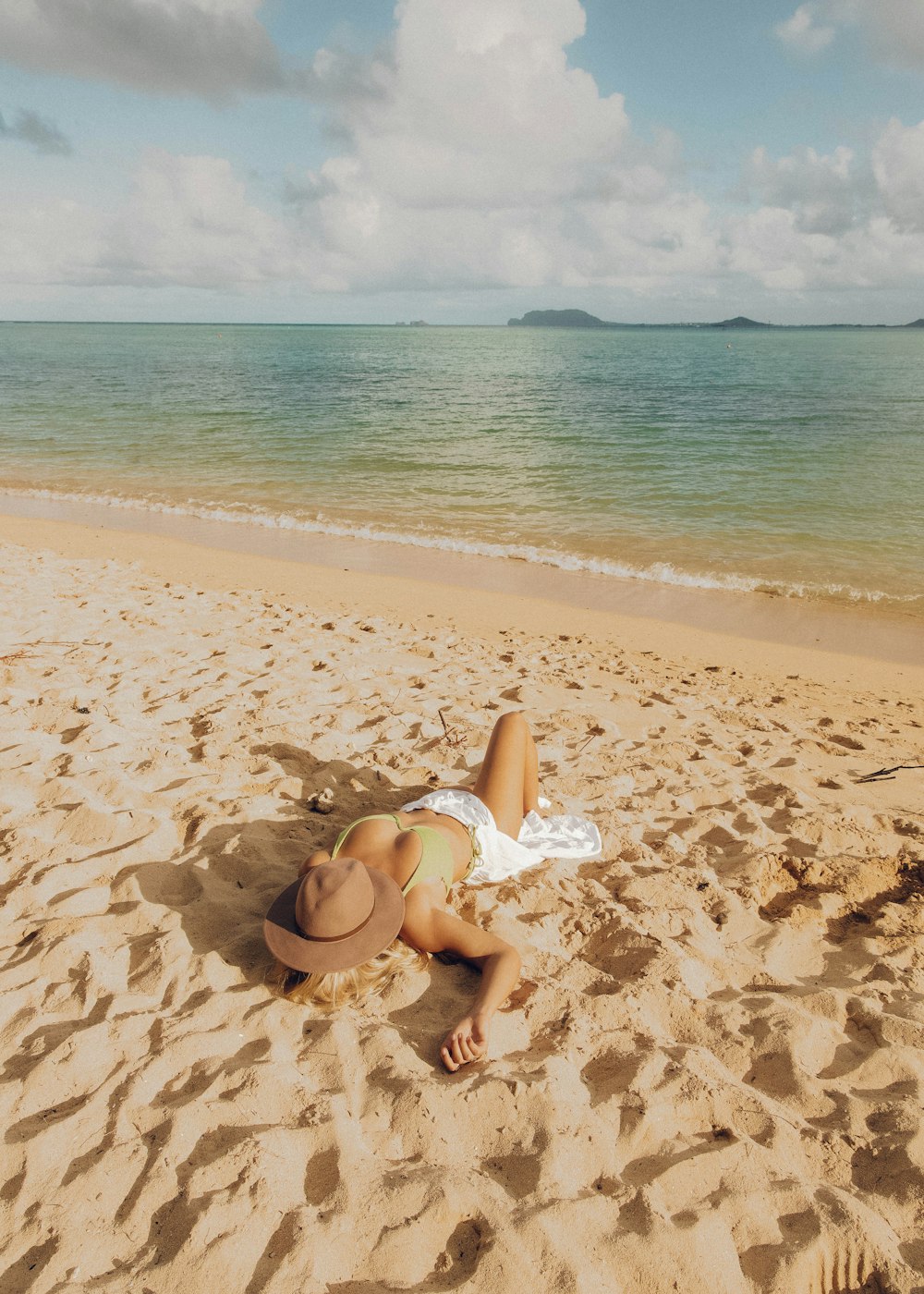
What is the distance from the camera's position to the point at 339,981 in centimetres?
276

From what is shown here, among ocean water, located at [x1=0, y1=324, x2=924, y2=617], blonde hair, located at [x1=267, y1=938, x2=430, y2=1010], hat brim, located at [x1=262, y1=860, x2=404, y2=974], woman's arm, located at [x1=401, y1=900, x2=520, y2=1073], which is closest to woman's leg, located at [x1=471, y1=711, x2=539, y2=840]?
woman's arm, located at [x1=401, y1=900, x2=520, y2=1073]

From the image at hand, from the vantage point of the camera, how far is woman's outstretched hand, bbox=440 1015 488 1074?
255cm

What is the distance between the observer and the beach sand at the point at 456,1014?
1993 mm

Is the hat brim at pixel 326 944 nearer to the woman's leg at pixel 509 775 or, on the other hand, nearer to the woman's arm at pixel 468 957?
the woman's arm at pixel 468 957

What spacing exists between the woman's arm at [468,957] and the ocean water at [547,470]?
731 cm

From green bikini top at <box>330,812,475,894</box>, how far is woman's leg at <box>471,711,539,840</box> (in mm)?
479

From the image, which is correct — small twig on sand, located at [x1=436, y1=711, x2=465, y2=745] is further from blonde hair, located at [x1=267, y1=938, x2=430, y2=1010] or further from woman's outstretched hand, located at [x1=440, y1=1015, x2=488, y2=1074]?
woman's outstretched hand, located at [x1=440, y1=1015, x2=488, y2=1074]

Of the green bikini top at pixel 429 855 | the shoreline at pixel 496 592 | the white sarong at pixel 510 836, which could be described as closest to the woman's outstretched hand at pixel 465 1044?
the green bikini top at pixel 429 855

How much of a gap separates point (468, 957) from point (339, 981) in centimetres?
52

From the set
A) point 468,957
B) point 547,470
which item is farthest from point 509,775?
point 547,470

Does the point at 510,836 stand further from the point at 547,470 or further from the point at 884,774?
the point at 547,470

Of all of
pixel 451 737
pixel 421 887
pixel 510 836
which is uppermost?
pixel 421 887

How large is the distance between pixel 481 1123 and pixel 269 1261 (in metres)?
0.71

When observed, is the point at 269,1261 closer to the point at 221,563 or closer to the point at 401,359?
the point at 221,563
